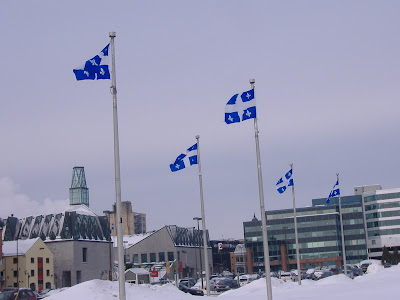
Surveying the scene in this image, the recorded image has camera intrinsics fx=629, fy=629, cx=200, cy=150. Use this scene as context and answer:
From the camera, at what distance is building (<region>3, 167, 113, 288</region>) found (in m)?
119

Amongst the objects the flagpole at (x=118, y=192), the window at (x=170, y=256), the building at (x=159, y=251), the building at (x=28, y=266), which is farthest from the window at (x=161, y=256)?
the flagpole at (x=118, y=192)

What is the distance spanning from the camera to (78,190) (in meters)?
170

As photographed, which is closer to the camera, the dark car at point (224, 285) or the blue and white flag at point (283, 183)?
the blue and white flag at point (283, 183)

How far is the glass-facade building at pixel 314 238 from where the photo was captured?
157 m

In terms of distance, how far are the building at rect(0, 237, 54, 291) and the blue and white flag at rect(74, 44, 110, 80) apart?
281 feet

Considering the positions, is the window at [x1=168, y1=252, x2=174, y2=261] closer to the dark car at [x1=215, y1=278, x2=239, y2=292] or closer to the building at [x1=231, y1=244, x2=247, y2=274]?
the building at [x1=231, y1=244, x2=247, y2=274]

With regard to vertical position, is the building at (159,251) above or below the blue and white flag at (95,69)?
below

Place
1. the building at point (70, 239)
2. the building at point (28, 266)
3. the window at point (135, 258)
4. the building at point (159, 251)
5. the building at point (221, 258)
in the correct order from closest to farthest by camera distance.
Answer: the building at point (28, 266) → the building at point (70, 239) → the building at point (159, 251) → the window at point (135, 258) → the building at point (221, 258)

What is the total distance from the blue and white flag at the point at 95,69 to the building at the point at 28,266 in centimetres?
8567

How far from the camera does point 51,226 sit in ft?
406

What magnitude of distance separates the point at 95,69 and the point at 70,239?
334ft

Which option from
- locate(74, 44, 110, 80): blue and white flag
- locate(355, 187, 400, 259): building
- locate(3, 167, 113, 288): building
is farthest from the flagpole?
locate(355, 187, 400, 259): building

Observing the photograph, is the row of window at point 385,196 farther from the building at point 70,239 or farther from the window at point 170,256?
the building at point 70,239

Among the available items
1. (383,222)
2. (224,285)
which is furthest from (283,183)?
(383,222)
